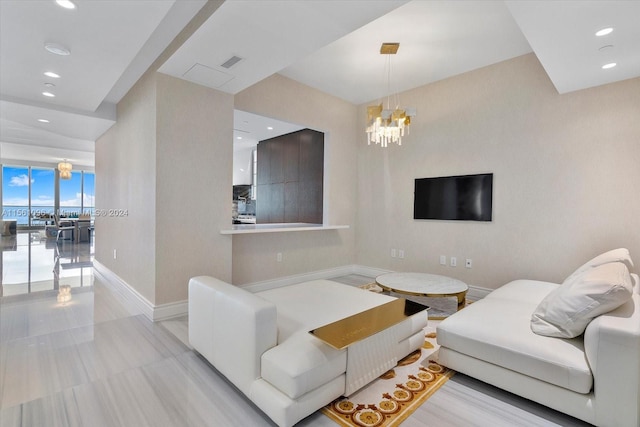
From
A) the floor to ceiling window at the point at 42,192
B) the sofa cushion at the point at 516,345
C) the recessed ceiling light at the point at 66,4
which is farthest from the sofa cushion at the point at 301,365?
the floor to ceiling window at the point at 42,192

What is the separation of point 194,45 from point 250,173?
5.99 metres

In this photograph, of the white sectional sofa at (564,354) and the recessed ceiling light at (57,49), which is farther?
the recessed ceiling light at (57,49)

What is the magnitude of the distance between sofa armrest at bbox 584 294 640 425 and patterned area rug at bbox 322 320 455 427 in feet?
2.70

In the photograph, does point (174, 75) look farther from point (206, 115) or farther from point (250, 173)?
point (250, 173)

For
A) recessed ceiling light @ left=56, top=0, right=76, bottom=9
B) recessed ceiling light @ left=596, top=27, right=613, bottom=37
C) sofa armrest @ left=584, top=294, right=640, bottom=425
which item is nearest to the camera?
sofa armrest @ left=584, top=294, right=640, bottom=425

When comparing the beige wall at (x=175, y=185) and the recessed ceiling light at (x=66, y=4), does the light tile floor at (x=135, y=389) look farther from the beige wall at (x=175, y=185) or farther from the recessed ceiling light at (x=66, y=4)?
the recessed ceiling light at (x=66, y=4)

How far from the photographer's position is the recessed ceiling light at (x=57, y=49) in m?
2.55

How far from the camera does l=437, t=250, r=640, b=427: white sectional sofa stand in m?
1.49

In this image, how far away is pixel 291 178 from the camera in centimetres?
638

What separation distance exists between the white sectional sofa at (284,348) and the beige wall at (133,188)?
1443 mm

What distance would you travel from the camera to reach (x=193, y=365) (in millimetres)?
2221

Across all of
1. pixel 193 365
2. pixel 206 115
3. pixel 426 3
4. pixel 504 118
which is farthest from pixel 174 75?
pixel 504 118

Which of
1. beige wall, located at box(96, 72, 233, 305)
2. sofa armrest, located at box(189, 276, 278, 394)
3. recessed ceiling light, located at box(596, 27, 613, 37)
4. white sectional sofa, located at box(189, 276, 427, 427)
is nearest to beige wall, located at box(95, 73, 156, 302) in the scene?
beige wall, located at box(96, 72, 233, 305)

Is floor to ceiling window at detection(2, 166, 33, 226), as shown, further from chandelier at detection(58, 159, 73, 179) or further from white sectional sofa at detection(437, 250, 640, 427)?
white sectional sofa at detection(437, 250, 640, 427)
